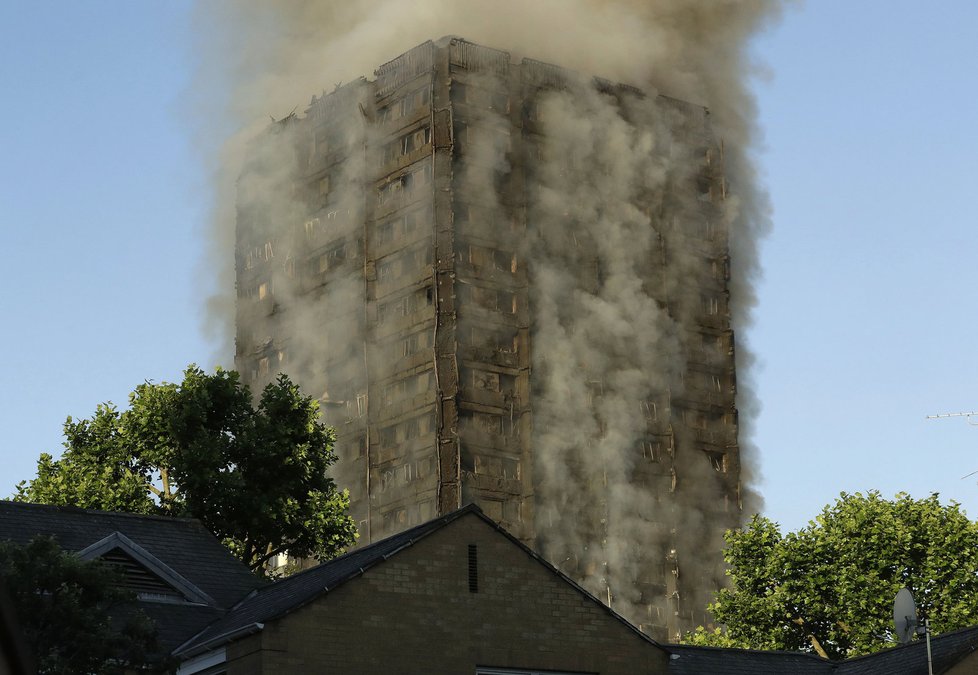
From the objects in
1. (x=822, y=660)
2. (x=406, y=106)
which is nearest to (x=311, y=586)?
(x=822, y=660)

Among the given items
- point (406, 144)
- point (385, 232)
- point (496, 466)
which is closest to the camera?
point (496, 466)

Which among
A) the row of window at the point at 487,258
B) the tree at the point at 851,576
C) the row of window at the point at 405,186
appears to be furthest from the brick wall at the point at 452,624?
the row of window at the point at 405,186

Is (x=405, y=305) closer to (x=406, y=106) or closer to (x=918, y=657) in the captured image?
(x=406, y=106)

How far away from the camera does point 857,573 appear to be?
2781 inches

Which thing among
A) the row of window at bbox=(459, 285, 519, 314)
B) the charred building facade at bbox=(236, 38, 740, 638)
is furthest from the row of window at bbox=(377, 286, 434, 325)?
the row of window at bbox=(459, 285, 519, 314)

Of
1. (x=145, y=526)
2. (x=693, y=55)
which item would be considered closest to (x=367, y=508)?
(x=693, y=55)

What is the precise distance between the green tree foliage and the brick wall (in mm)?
3163

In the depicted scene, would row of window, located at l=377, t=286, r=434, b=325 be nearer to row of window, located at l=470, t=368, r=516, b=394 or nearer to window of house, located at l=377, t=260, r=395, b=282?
window of house, located at l=377, t=260, r=395, b=282

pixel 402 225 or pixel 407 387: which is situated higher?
pixel 402 225

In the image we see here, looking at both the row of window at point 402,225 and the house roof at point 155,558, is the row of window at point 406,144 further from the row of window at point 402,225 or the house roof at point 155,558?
the house roof at point 155,558

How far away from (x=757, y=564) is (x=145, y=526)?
39.2 meters

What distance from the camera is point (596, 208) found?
120250 mm

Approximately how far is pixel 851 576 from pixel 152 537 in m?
39.1

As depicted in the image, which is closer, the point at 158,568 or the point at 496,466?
the point at 158,568
